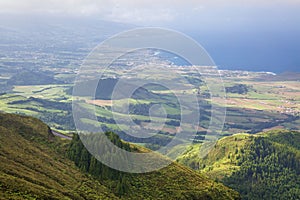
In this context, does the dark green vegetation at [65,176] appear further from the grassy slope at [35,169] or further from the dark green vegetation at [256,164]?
the dark green vegetation at [256,164]

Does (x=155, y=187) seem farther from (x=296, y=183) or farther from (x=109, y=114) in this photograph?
(x=109, y=114)

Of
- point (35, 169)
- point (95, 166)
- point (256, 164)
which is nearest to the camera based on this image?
point (35, 169)

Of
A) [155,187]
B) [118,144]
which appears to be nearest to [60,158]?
[118,144]

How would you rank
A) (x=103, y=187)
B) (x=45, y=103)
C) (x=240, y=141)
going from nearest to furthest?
(x=103, y=187)
(x=240, y=141)
(x=45, y=103)

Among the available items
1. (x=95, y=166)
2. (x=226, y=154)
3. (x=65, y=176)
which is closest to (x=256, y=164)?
(x=226, y=154)

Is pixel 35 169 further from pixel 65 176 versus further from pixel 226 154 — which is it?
pixel 226 154

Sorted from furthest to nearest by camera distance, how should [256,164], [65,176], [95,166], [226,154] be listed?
[226,154]
[256,164]
[95,166]
[65,176]
